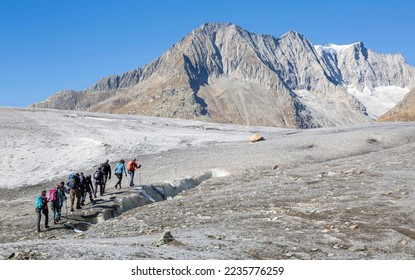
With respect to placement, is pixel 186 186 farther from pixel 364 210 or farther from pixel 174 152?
pixel 364 210

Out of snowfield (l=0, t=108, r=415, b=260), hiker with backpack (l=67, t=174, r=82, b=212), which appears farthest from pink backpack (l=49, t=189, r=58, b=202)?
hiker with backpack (l=67, t=174, r=82, b=212)

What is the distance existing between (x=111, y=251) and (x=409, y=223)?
13.3m

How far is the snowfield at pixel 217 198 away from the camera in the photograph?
650 inches

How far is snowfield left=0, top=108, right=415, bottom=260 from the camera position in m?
16.5

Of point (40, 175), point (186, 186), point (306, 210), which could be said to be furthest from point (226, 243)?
point (40, 175)

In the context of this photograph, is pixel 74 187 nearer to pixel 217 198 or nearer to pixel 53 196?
pixel 53 196

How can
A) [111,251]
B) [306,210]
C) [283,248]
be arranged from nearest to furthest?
[111,251], [283,248], [306,210]

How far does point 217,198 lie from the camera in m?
29.4

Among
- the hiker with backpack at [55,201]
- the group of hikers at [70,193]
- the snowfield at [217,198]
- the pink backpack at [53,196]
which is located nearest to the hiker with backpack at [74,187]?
the group of hikers at [70,193]

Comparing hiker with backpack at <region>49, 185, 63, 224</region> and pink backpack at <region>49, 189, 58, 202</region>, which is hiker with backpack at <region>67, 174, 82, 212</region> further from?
pink backpack at <region>49, 189, 58, 202</region>

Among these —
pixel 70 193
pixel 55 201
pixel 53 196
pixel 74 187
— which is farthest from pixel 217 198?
pixel 53 196

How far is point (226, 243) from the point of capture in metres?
17.1

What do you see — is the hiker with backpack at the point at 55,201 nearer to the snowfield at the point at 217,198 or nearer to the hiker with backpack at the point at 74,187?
the snowfield at the point at 217,198

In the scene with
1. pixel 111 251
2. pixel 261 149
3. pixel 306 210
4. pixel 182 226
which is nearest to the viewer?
pixel 111 251
